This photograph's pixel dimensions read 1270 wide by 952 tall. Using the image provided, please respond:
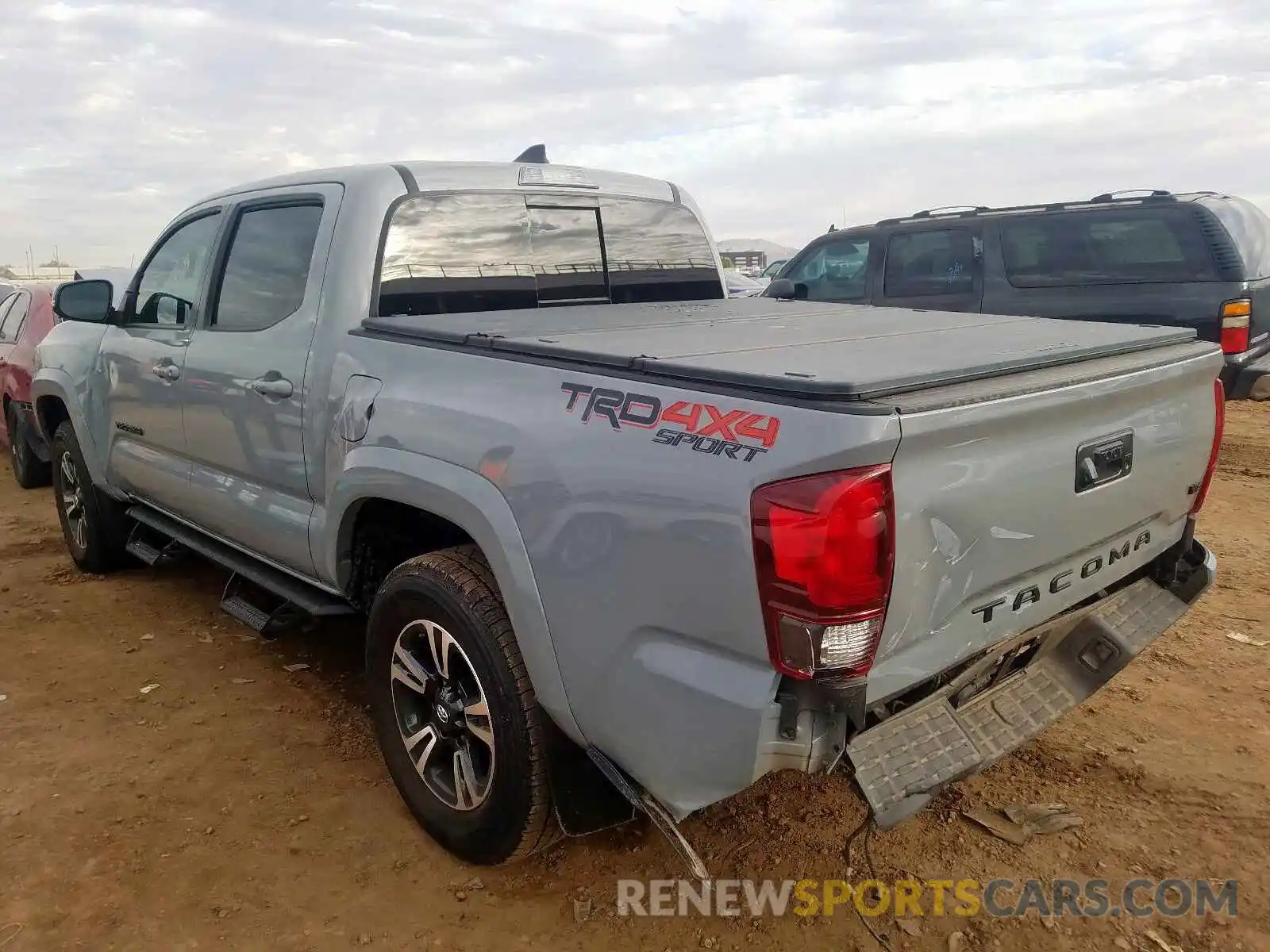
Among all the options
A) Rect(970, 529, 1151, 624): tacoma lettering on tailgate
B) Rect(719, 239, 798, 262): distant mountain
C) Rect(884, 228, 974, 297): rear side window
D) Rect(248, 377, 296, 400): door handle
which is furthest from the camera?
Rect(719, 239, 798, 262): distant mountain

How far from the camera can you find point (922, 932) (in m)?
2.42

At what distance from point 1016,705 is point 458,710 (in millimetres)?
1467

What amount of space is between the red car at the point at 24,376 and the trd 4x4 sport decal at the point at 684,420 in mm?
6674

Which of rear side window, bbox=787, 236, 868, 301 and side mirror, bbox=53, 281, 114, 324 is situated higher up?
side mirror, bbox=53, 281, 114, 324

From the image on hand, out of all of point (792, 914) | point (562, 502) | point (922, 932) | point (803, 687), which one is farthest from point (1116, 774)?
point (562, 502)

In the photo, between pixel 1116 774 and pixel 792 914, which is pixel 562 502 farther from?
pixel 1116 774

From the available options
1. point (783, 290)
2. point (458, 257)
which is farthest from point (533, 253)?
point (783, 290)

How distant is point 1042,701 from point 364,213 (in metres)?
2.50

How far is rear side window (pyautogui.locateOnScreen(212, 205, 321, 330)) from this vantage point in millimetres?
3309

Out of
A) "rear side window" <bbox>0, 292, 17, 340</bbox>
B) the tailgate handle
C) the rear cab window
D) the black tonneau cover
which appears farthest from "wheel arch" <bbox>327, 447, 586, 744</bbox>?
"rear side window" <bbox>0, 292, 17, 340</bbox>

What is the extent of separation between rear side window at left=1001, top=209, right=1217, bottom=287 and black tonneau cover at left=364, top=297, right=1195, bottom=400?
4.85 m

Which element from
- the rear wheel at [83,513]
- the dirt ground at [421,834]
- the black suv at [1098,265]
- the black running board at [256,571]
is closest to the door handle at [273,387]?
the black running board at [256,571]

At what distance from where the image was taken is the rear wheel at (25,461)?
7.69m

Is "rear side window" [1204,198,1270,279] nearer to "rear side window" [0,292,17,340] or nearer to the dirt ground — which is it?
the dirt ground
